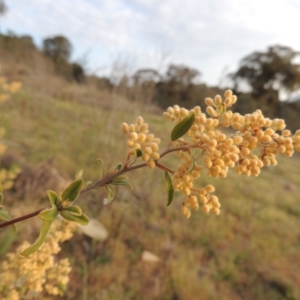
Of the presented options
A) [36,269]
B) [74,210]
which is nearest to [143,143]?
[74,210]

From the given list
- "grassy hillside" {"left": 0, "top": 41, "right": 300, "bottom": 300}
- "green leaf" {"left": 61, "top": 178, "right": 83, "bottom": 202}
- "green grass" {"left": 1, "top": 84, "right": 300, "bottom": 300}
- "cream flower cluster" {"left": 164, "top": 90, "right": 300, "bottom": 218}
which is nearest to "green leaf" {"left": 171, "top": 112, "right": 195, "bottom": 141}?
"cream flower cluster" {"left": 164, "top": 90, "right": 300, "bottom": 218}

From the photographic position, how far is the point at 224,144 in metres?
0.45

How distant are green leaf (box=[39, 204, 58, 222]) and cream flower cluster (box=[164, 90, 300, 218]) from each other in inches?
7.3

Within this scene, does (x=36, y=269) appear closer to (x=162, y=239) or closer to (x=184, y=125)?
(x=184, y=125)

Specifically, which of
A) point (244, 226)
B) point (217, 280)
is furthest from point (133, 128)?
point (244, 226)

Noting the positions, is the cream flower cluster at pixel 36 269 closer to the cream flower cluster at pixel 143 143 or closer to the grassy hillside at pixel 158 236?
the cream flower cluster at pixel 143 143

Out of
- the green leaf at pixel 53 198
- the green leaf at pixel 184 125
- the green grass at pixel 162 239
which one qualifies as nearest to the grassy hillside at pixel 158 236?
the green grass at pixel 162 239

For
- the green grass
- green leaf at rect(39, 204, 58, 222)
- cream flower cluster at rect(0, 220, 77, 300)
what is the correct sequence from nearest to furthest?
green leaf at rect(39, 204, 58, 222), cream flower cluster at rect(0, 220, 77, 300), the green grass

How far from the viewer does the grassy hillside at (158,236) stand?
7.66ft

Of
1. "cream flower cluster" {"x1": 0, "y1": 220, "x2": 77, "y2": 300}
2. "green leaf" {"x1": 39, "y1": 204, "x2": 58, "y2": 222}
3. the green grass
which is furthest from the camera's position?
the green grass

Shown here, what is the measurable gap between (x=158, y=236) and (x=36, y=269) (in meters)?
2.35

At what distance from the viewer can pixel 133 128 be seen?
471mm

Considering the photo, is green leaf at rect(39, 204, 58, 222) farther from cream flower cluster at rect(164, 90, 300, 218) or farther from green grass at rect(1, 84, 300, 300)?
green grass at rect(1, 84, 300, 300)

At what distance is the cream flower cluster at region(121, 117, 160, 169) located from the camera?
44cm
